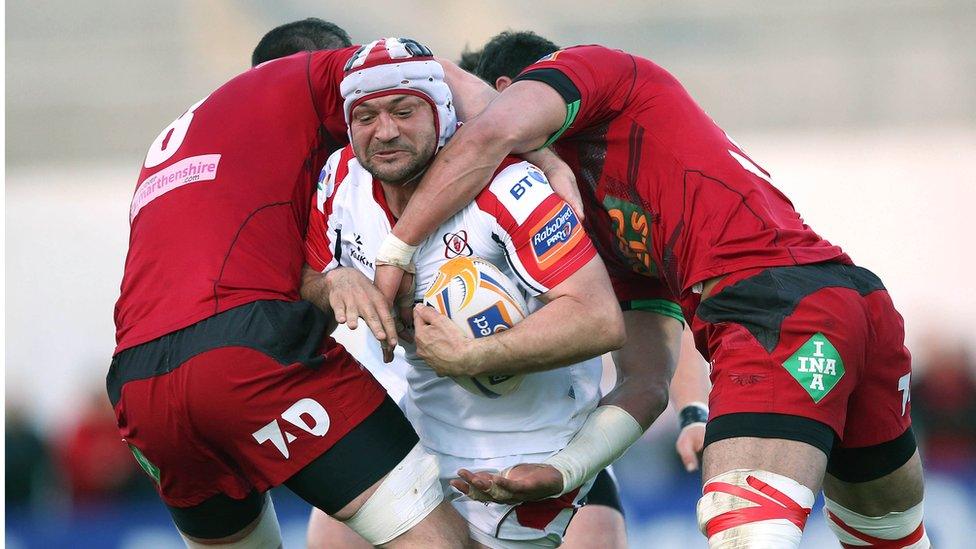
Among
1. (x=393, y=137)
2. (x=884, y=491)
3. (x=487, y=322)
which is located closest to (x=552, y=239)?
(x=487, y=322)

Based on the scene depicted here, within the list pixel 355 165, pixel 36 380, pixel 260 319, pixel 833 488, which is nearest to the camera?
pixel 260 319

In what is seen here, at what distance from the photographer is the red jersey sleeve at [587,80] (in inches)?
137

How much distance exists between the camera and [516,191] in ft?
11.1

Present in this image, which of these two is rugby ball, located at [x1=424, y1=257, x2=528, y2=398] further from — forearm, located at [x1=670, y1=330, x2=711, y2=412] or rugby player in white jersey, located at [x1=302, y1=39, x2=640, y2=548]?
forearm, located at [x1=670, y1=330, x2=711, y2=412]

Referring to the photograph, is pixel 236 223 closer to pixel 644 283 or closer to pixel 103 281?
pixel 644 283

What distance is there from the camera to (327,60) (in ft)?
12.4

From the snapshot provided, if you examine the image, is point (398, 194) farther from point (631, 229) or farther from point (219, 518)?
point (219, 518)

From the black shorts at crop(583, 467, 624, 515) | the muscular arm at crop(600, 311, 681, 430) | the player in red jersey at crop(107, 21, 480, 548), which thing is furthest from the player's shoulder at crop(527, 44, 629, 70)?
the black shorts at crop(583, 467, 624, 515)

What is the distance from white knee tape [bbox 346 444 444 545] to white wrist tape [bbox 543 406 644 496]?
1.19ft

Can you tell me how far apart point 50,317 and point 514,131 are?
527cm

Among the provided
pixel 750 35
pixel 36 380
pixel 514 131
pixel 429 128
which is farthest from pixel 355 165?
pixel 750 35

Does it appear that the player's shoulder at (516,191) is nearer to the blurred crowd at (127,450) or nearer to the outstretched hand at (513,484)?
the outstretched hand at (513,484)

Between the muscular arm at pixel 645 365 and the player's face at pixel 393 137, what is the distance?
102 centimetres

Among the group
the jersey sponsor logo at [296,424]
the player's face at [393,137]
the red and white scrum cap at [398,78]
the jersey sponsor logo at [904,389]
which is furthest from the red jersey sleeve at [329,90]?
the jersey sponsor logo at [904,389]
